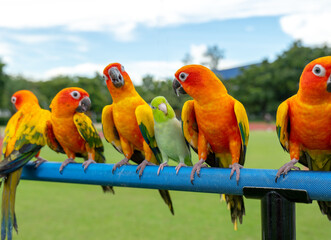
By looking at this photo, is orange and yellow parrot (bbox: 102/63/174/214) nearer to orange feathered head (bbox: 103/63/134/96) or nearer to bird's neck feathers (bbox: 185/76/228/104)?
orange feathered head (bbox: 103/63/134/96)

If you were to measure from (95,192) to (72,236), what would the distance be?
1761mm

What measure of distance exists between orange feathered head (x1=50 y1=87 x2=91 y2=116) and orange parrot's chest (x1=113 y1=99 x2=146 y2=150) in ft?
0.66

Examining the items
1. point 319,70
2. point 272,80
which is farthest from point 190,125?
point 272,80

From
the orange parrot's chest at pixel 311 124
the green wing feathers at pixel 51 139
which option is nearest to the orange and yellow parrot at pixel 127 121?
the green wing feathers at pixel 51 139

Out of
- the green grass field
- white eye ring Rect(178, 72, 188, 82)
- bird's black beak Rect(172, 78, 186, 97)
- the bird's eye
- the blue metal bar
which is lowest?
the green grass field

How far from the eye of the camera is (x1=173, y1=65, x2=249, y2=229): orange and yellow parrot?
127cm

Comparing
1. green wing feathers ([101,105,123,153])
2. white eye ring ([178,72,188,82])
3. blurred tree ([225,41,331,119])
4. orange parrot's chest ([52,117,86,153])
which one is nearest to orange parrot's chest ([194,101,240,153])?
white eye ring ([178,72,188,82])

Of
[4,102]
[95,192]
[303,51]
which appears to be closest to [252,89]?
[303,51]

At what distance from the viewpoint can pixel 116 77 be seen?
139 centimetres

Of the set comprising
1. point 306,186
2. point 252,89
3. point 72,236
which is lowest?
point 252,89

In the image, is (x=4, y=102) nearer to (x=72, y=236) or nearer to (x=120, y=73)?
(x=72, y=236)

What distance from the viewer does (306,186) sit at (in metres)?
1.01

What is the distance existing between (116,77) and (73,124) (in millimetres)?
415

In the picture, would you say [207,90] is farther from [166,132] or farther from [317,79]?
[317,79]
